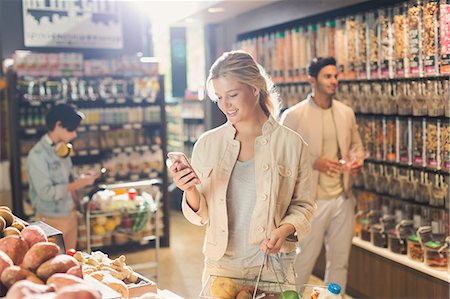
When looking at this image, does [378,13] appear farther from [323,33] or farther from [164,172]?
[164,172]

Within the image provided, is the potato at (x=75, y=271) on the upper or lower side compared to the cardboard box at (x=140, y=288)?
upper

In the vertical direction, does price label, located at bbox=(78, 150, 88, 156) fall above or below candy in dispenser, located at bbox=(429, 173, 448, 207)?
above

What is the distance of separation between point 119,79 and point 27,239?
16.7 feet

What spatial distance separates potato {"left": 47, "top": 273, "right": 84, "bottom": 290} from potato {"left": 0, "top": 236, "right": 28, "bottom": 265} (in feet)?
0.87

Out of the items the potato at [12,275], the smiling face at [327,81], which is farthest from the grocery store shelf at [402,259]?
the potato at [12,275]

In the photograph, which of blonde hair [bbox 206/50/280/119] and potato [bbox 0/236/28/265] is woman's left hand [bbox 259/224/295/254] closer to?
blonde hair [bbox 206/50/280/119]

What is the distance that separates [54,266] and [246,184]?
1087 mm

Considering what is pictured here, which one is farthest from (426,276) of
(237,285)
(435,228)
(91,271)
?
(91,271)

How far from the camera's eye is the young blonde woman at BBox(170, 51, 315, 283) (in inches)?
99.2

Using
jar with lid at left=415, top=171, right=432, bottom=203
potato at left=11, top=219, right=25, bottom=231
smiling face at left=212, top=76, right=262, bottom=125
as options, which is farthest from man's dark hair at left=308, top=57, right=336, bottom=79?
potato at left=11, top=219, right=25, bottom=231

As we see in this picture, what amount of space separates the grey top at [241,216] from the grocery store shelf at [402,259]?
2098mm

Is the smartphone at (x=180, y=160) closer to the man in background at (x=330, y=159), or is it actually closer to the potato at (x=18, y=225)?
the potato at (x=18, y=225)

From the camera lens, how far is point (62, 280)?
1.56m

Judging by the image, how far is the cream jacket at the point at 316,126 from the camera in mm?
4426
